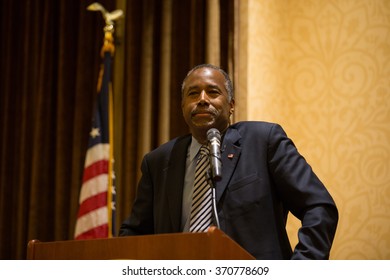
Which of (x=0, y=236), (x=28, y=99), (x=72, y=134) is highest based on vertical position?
(x=28, y=99)

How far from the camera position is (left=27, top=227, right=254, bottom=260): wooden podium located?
159cm

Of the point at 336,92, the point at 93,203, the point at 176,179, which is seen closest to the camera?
the point at 176,179

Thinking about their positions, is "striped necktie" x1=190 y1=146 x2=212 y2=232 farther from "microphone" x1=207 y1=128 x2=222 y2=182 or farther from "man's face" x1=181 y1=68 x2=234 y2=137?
"microphone" x1=207 y1=128 x2=222 y2=182

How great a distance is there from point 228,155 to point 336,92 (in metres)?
1.44

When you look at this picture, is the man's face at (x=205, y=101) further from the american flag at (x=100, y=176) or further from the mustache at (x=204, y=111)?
the american flag at (x=100, y=176)

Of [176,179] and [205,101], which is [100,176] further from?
[205,101]

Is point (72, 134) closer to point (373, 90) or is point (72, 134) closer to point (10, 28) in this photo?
point (10, 28)

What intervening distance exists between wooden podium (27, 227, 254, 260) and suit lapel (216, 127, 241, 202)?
58 cm

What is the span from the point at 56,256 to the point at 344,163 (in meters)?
2.06

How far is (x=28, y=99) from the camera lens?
4.61 m

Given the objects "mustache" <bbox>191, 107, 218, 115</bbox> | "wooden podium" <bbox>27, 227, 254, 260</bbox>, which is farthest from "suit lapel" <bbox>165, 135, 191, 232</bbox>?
"wooden podium" <bbox>27, 227, 254, 260</bbox>

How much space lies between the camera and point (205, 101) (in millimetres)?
2473

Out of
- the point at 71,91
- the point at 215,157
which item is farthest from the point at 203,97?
the point at 71,91
